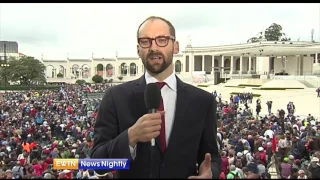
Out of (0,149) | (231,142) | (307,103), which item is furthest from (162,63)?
(307,103)

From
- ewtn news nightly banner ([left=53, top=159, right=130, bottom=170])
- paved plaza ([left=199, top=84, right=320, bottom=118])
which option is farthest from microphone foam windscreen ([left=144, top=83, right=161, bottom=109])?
paved plaza ([left=199, top=84, right=320, bottom=118])

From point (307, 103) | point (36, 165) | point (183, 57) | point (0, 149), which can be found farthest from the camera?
point (183, 57)

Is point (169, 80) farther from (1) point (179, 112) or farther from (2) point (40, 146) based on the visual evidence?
(2) point (40, 146)

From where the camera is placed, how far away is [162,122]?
2408mm

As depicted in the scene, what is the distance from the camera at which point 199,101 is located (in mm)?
2578

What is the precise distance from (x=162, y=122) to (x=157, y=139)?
0.12 metres

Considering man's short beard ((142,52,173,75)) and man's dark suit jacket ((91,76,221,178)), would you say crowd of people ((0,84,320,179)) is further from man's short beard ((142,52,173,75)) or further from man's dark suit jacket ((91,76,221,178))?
man's short beard ((142,52,173,75))

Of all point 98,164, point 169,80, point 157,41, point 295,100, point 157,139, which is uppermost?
point 157,41

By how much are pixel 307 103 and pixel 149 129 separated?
34.1 meters

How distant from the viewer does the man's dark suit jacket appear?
93.0 inches

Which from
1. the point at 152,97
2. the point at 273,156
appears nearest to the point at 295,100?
the point at 273,156

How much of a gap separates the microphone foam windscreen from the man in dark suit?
0.08 m

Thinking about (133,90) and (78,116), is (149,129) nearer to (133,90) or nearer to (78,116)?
(133,90)

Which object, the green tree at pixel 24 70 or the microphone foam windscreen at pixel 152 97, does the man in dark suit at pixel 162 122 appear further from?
the green tree at pixel 24 70
